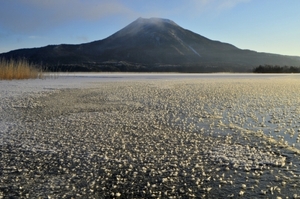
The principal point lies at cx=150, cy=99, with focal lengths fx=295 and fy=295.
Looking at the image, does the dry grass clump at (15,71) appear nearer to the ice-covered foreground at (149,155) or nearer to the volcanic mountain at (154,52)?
the ice-covered foreground at (149,155)

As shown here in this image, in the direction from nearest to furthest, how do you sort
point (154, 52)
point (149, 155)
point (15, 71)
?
point (149, 155) → point (15, 71) → point (154, 52)

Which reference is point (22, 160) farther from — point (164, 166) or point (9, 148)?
point (164, 166)

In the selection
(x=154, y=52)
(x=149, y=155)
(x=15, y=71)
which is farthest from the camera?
(x=154, y=52)

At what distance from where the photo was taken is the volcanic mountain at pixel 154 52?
292 feet

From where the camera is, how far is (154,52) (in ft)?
323

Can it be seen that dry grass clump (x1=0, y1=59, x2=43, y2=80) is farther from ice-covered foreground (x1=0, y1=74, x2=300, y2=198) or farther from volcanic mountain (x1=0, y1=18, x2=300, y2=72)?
volcanic mountain (x1=0, y1=18, x2=300, y2=72)

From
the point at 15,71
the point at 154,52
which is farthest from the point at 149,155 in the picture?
the point at 154,52

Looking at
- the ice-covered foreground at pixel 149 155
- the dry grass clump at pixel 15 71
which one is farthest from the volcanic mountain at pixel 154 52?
the ice-covered foreground at pixel 149 155

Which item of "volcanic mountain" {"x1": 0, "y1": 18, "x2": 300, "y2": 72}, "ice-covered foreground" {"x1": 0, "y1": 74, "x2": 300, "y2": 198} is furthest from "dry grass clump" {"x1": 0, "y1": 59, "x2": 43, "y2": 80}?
"volcanic mountain" {"x1": 0, "y1": 18, "x2": 300, "y2": 72}

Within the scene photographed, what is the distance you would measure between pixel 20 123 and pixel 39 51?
10639cm

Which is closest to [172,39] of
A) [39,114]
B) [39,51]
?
[39,51]

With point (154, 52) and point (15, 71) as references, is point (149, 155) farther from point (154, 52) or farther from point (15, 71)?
point (154, 52)

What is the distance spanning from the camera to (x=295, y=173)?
6.70 ft

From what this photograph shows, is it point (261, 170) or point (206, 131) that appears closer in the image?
point (261, 170)
